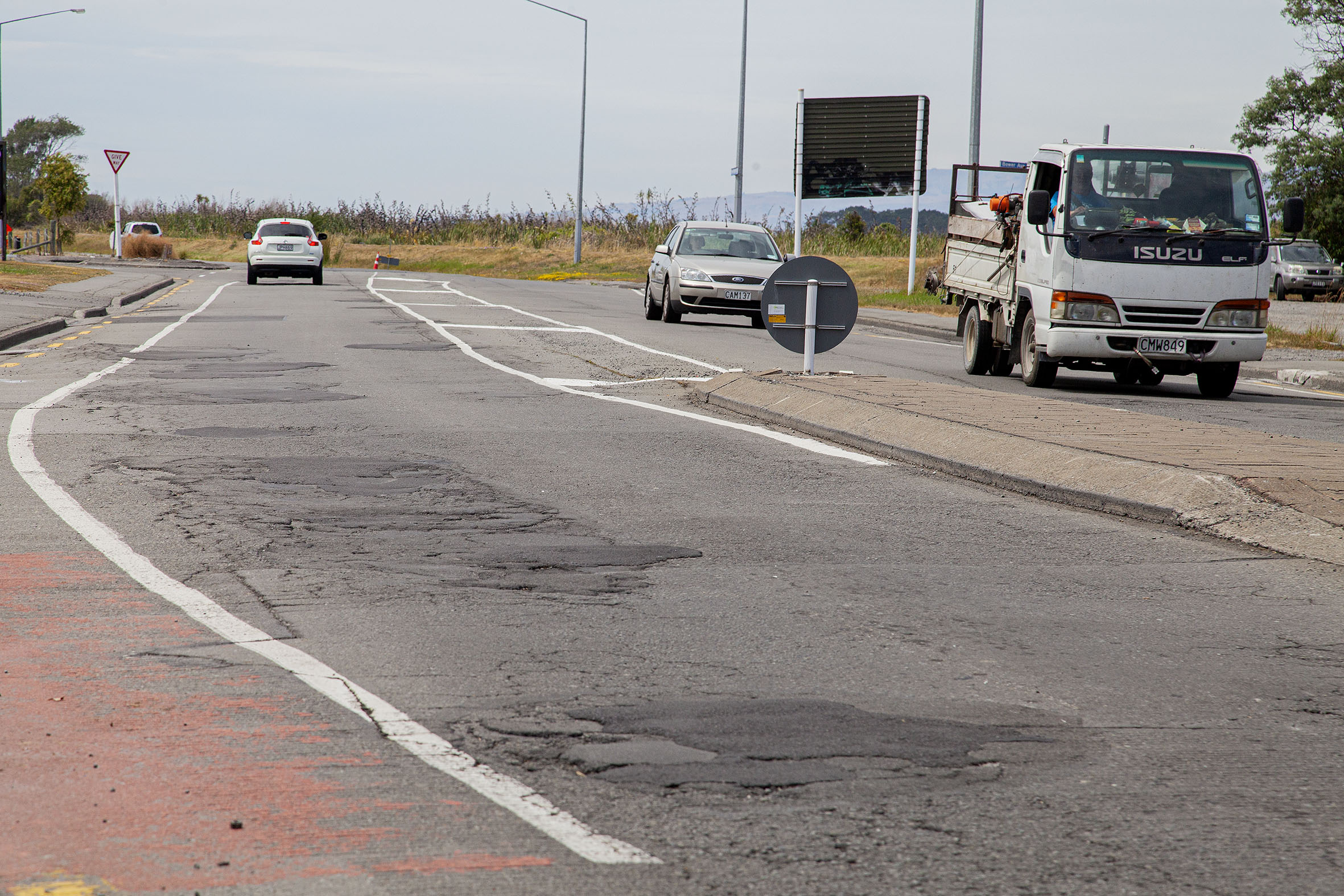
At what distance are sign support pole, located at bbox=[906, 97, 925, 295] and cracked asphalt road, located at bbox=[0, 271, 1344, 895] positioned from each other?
84.9 ft

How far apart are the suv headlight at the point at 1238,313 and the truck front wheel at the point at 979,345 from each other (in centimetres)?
268

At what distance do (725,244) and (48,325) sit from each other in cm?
1072

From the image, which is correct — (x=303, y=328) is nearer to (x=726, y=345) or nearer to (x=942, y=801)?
(x=726, y=345)

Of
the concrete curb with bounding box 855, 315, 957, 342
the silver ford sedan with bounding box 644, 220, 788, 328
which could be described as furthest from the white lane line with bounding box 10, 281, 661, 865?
the concrete curb with bounding box 855, 315, 957, 342

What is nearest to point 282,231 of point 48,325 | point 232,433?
point 48,325

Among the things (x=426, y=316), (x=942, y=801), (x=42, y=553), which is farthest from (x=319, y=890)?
(x=426, y=316)

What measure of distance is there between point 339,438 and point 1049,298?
765 cm

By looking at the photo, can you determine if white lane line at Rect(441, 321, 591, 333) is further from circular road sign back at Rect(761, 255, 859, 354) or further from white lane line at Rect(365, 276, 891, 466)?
circular road sign back at Rect(761, 255, 859, 354)

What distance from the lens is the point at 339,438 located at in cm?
1023

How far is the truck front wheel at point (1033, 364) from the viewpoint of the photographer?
15.0 metres

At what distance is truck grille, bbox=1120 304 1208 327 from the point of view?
14.4m

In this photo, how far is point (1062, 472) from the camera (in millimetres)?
8500

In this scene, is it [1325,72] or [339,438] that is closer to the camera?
[339,438]

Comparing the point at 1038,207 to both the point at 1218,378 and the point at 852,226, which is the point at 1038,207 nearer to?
the point at 1218,378
